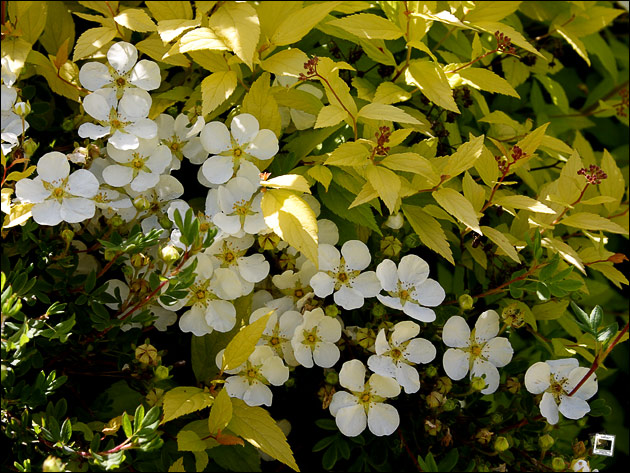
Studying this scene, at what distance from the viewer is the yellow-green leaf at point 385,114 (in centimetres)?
108

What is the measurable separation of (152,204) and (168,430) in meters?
0.38

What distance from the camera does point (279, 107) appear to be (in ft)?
4.27

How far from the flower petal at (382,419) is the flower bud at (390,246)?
249mm

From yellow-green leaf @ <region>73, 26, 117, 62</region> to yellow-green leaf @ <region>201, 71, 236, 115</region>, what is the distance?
0.18 m

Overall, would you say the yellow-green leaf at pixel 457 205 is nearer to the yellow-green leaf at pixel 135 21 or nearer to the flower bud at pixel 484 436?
the flower bud at pixel 484 436

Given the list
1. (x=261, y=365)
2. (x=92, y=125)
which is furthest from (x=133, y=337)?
(x=92, y=125)

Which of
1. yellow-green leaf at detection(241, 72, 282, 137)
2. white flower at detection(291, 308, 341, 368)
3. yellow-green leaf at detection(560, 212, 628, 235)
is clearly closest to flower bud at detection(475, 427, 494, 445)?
white flower at detection(291, 308, 341, 368)

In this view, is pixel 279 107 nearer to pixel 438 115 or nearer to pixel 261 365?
pixel 438 115

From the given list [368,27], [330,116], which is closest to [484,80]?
[368,27]

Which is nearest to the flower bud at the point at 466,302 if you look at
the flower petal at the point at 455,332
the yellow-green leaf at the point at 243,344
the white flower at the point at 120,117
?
the flower petal at the point at 455,332

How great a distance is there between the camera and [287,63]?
3.80 ft

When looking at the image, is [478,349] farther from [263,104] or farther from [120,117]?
[120,117]

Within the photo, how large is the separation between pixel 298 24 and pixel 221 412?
61cm

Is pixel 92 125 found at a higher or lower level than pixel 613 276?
higher
